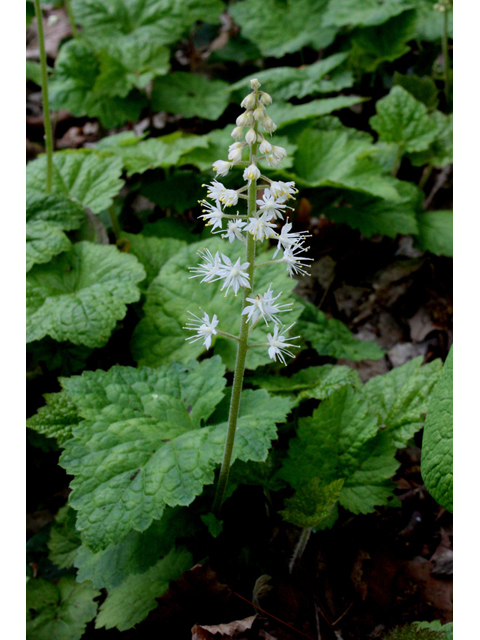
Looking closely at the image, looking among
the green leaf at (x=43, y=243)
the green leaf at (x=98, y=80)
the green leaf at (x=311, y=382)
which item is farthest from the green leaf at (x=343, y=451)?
the green leaf at (x=98, y=80)

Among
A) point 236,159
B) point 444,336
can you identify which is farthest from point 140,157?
point 444,336

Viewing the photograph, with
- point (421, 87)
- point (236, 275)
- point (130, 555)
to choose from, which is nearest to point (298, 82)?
point (421, 87)

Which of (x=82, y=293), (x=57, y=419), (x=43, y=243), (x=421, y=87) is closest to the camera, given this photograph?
(x=57, y=419)

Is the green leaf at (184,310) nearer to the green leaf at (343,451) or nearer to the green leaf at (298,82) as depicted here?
the green leaf at (343,451)

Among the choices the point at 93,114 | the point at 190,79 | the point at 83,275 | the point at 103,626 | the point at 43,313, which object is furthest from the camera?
the point at 190,79

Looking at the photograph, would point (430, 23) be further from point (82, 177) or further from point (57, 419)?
point (57, 419)

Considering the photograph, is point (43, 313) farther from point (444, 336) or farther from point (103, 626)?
point (444, 336)
